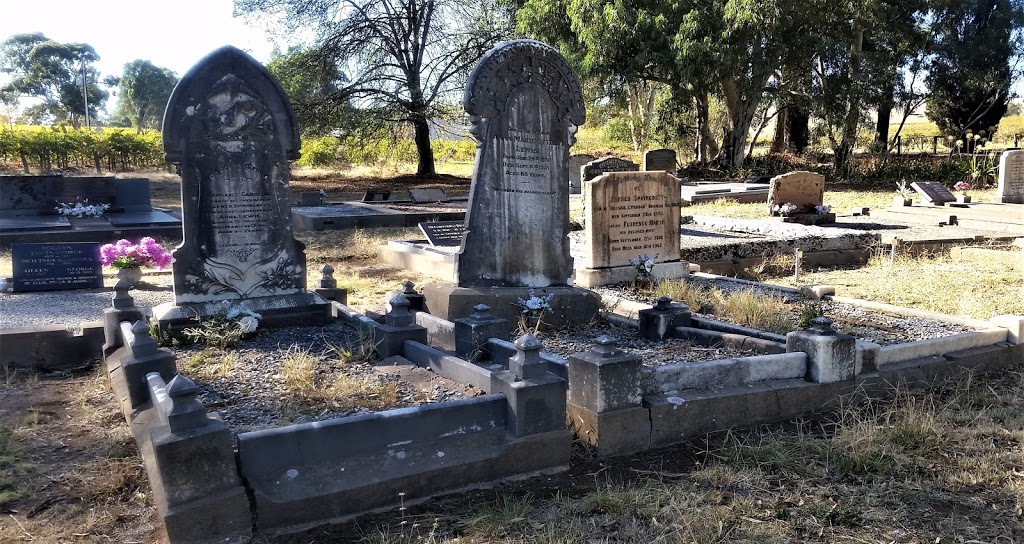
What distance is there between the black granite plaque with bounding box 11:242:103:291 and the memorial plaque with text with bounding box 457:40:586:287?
490cm

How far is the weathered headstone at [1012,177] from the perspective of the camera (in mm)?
17203

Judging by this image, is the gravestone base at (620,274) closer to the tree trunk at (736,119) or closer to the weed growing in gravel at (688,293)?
the weed growing in gravel at (688,293)

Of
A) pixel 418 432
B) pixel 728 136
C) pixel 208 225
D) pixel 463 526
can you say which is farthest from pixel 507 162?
pixel 728 136

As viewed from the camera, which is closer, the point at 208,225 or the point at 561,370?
the point at 561,370

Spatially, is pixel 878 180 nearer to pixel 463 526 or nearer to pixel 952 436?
pixel 952 436

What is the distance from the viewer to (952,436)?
14.6 feet

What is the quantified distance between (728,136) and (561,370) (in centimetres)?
2616

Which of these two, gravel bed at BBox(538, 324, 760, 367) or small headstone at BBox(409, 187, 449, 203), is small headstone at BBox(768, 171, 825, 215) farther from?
gravel bed at BBox(538, 324, 760, 367)

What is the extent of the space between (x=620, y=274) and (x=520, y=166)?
2.76m

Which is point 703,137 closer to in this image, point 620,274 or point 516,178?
point 620,274

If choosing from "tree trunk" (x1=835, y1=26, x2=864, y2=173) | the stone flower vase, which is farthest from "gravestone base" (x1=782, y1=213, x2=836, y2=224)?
"tree trunk" (x1=835, y1=26, x2=864, y2=173)

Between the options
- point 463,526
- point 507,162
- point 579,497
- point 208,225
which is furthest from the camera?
point 507,162

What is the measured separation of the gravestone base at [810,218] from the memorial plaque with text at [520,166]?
29.1ft

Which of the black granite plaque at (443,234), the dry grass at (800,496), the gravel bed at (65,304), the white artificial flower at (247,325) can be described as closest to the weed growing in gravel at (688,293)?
the dry grass at (800,496)
